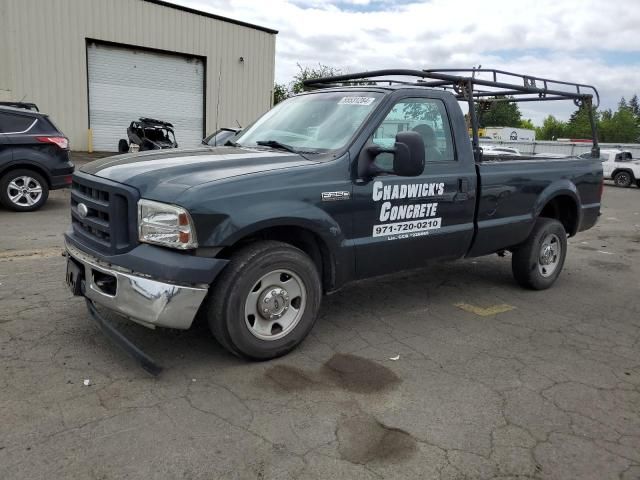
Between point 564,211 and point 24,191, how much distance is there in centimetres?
834

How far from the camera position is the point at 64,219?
352 inches

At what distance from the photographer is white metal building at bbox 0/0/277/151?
56.6ft

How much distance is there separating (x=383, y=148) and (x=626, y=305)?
3.34m

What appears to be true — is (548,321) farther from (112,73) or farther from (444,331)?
(112,73)

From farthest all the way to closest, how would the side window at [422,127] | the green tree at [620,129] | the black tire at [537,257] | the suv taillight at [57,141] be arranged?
the green tree at [620,129], the suv taillight at [57,141], the black tire at [537,257], the side window at [422,127]

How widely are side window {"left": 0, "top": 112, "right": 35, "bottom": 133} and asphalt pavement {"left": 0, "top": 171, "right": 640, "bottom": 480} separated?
486cm

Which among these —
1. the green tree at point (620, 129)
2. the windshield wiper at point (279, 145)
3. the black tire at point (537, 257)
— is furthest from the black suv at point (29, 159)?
the green tree at point (620, 129)

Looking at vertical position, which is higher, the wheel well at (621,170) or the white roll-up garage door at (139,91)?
the white roll-up garage door at (139,91)

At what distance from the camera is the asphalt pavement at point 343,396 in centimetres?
267

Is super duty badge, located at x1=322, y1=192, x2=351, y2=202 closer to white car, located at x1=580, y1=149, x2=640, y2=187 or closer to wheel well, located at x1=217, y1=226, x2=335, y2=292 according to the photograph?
wheel well, located at x1=217, y1=226, x2=335, y2=292

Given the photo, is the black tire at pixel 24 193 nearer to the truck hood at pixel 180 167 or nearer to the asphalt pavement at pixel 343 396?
the asphalt pavement at pixel 343 396

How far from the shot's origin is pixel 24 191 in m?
9.38

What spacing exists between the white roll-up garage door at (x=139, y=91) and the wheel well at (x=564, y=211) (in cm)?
1671

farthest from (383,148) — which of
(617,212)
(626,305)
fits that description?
(617,212)
